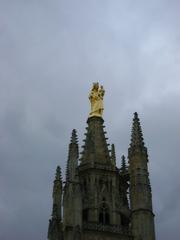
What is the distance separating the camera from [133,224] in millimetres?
42000

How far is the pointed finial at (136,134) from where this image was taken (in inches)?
1810

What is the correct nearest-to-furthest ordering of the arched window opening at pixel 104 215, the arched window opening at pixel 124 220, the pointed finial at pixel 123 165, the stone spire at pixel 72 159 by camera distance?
1. the stone spire at pixel 72 159
2. the arched window opening at pixel 104 215
3. the arched window opening at pixel 124 220
4. the pointed finial at pixel 123 165

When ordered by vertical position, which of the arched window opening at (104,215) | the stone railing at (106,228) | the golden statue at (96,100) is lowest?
the stone railing at (106,228)

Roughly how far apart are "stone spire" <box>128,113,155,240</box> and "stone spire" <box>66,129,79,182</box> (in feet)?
13.1

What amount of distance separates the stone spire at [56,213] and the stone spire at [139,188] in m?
5.13

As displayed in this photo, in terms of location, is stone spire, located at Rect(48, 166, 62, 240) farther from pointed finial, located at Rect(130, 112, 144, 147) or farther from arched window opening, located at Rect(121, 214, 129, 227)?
pointed finial, located at Rect(130, 112, 144, 147)

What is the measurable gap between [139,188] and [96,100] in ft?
32.9

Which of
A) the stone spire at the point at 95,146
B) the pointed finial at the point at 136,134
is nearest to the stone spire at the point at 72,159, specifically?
the stone spire at the point at 95,146

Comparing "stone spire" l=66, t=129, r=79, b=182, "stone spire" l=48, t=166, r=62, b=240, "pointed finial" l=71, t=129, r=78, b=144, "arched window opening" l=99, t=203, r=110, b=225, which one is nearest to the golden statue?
"pointed finial" l=71, t=129, r=78, b=144

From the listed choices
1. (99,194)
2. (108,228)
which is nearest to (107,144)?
(99,194)

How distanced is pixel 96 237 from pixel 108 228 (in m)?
1.28

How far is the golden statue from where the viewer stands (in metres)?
50.2

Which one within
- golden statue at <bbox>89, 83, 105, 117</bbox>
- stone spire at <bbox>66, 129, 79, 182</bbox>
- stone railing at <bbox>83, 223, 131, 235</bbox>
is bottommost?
stone railing at <bbox>83, 223, 131, 235</bbox>

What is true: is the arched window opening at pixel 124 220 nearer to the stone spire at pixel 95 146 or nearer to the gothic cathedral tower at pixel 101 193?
the gothic cathedral tower at pixel 101 193
